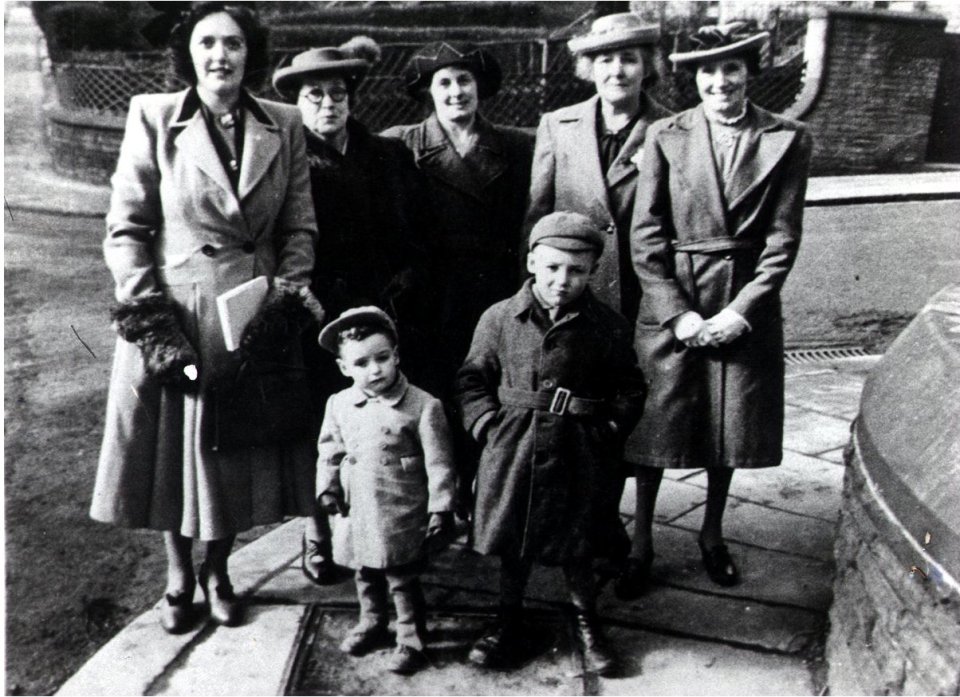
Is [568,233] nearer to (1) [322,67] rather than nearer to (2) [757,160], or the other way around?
(2) [757,160]

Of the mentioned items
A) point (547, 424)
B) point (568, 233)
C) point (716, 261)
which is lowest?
point (547, 424)

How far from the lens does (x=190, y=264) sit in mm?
3117

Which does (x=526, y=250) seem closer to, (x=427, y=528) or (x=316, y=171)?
(x=316, y=171)

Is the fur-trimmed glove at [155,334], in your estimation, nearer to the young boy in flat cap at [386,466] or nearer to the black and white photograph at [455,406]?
the black and white photograph at [455,406]

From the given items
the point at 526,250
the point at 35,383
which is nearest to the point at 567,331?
the point at 526,250

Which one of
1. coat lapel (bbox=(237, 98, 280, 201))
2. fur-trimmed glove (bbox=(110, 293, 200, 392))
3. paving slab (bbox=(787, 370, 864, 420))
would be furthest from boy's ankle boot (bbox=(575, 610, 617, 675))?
paving slab (bbox=(787, 370, 864, 420))

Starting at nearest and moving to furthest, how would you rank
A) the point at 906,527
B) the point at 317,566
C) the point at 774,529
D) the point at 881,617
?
the point at 906,527
the point at 881,617
the point at 317,566
the point at 774,529

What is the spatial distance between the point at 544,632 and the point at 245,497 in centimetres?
112

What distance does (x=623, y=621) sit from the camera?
3.44m

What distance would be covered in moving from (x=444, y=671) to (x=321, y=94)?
2001mm

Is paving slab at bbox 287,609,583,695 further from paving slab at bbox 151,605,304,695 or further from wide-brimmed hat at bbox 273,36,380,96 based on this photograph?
wide-brimmed hat at bbox 273,36,380,96

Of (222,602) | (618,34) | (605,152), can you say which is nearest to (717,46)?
(618,34)

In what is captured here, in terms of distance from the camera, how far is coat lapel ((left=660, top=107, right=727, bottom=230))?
131 inches

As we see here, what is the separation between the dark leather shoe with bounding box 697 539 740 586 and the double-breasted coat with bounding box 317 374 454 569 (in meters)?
1.24
